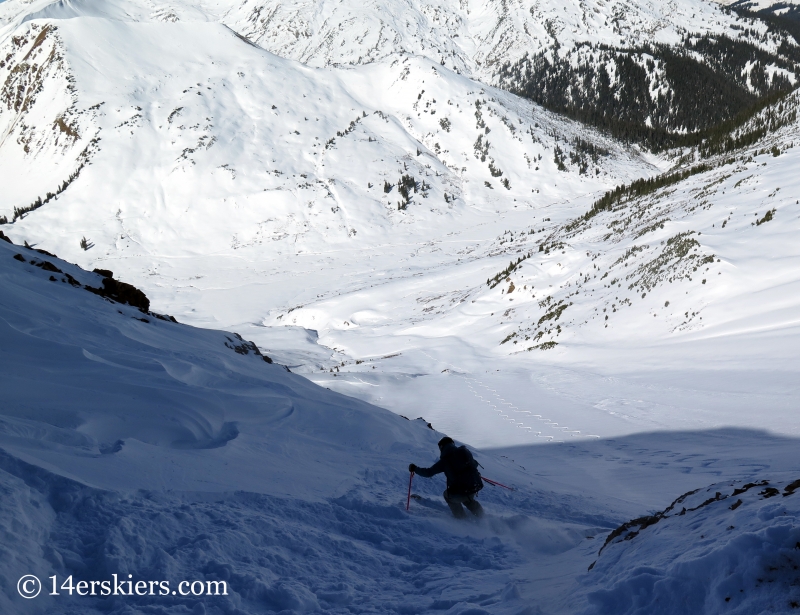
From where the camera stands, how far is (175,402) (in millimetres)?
7008

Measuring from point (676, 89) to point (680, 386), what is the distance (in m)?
155

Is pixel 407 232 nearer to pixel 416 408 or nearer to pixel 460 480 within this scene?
pixel 416 408

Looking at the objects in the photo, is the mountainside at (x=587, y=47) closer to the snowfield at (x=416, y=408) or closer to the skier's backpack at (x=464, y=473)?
the snowfield at (x=416, y=408)

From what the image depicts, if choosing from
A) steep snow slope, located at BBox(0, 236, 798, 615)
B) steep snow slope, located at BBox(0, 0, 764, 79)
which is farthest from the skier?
steep snow slope, located at BBox(0, 0, 764, 79)

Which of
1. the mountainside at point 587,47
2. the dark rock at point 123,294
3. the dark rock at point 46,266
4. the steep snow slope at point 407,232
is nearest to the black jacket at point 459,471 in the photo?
the steep snow slope at point 407,232

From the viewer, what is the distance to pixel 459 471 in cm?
614

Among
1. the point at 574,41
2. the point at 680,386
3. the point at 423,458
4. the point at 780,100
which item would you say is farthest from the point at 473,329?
the point at 574,41

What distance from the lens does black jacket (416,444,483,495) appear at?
6098mm

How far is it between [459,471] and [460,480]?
98 mm

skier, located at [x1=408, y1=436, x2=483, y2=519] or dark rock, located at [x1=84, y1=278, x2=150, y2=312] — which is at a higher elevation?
dark rock, located at [x1=84, y1=278, x2=150, y2=312]

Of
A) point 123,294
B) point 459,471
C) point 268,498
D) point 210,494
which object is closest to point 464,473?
point 459,471

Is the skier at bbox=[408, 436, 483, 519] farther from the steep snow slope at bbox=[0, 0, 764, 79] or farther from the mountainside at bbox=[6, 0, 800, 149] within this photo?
the steep snow slope at bbox=[0, 0, 764, 79]

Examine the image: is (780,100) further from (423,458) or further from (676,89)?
(423,458)

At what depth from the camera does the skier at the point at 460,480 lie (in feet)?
20.0
